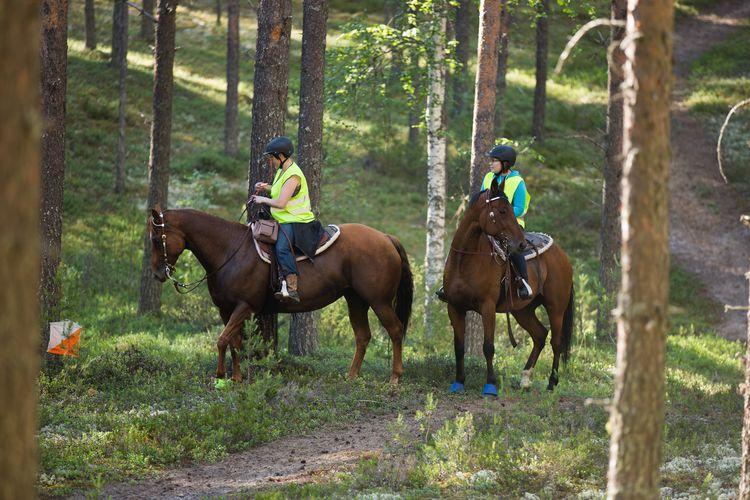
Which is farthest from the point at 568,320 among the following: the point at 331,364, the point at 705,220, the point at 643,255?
the point at 705,220

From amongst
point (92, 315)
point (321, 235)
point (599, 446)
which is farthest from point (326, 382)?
point (92, 315)

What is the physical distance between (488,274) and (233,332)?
3.66m

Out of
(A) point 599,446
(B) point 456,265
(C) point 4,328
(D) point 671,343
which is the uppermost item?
(C) point 4,328

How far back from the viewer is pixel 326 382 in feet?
40.1

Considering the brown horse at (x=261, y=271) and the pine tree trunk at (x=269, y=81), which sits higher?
the pine tree trunk at (x=269, y=81)

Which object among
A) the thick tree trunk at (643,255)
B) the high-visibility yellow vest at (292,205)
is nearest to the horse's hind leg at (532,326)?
the high-visibility yellow vest at (292,205)

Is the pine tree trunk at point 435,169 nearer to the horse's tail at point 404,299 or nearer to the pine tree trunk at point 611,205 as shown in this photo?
the pine tree trunk at point 611,205

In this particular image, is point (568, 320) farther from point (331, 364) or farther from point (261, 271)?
point (261, 271)

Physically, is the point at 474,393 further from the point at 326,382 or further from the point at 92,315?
the point at 92,315

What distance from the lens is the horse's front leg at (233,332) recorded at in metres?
11.8

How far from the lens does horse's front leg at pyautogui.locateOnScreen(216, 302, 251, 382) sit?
11844mm

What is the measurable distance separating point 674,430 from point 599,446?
1.77 metres

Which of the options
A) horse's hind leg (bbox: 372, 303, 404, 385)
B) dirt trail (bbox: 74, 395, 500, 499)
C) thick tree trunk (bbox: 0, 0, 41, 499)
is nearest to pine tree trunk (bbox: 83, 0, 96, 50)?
horse's hind leg (bbox: 372, 303, 404, 385)

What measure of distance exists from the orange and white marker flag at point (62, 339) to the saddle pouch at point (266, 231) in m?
2.81
